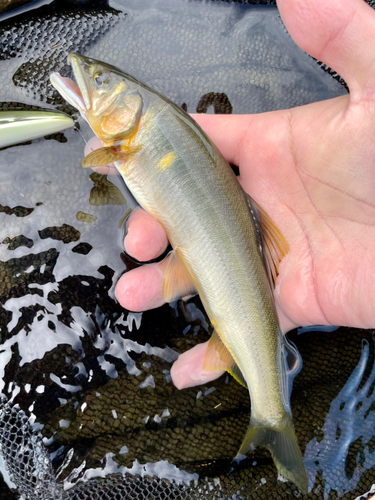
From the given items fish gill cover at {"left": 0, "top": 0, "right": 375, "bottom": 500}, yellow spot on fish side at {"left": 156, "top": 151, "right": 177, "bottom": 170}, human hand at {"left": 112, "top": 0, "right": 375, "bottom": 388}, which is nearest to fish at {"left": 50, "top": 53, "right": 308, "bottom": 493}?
yellow spot on fish side at {"left": 156, "top": 151, "right": 177, "bottom": 170}

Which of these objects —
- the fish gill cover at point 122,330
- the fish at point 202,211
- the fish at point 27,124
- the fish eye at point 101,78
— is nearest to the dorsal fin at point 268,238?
the fish at point 202,211

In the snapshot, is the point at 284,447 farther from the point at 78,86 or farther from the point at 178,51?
the point at 178,51

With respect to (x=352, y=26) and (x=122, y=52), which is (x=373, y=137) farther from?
(x=122, y=52)

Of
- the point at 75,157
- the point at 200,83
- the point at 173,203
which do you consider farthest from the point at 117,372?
the point at 200,83

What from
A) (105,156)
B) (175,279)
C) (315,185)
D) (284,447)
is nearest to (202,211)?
(175,279)

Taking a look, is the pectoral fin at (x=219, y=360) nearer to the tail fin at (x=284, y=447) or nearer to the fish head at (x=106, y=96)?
the tail fin at (x=284, y=447)

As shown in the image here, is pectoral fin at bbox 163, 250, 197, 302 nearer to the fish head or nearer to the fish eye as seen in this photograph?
the fish head

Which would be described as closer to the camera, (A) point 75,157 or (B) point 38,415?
(B) point 38,415
